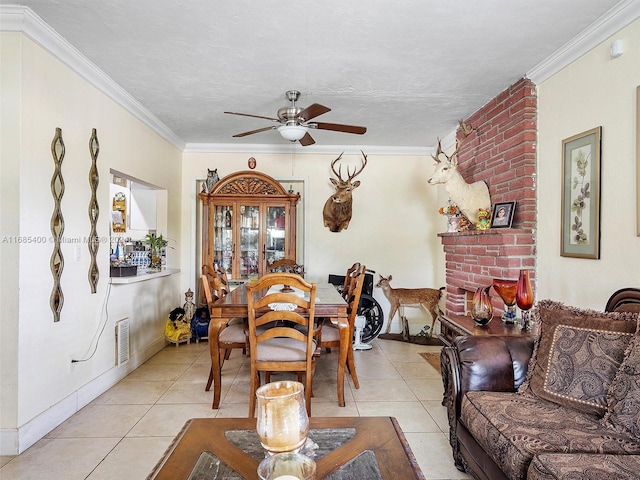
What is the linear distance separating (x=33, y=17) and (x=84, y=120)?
758 mm

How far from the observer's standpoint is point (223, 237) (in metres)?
4.83

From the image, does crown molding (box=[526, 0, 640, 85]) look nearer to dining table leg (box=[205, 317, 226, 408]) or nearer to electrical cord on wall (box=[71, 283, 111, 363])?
dining table leg (box=[205, 317, 226, 408])

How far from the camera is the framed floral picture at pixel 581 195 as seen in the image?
7.61 ft

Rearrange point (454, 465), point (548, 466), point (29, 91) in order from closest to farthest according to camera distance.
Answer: point (548, 466) → point (454, 465) → point (29, 91)

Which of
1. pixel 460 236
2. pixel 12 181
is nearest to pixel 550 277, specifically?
pixel 460 236

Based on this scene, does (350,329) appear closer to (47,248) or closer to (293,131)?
(293,131)

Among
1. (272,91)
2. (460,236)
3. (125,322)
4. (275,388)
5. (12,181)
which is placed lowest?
(125,322)

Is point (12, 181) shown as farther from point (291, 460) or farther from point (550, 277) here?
point (550, 277)

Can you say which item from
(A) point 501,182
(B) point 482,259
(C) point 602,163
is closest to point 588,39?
(C) point 602,163

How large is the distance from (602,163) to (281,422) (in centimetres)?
236

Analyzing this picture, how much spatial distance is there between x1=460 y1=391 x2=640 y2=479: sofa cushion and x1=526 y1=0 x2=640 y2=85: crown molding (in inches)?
81.4

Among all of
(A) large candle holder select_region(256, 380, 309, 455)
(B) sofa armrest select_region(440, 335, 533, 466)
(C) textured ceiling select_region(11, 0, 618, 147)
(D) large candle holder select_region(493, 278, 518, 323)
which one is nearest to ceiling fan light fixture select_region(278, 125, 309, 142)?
(C) textured ceiling select_region(11, 0, 618, 147)

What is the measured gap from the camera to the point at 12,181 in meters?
2.17

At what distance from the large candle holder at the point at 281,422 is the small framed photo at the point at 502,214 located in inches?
103
